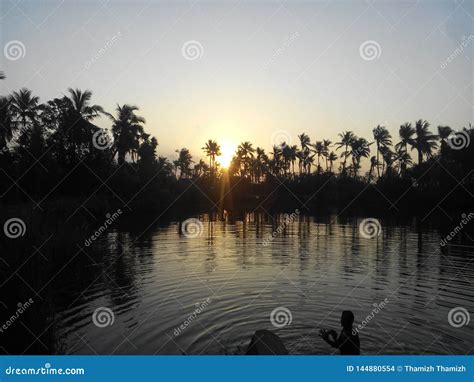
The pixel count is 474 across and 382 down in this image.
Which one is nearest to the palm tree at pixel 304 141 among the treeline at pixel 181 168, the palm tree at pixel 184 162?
the treeline at pixel 181 168

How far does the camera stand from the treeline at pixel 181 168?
3481cm

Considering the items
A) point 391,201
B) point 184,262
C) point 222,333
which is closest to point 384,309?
point 222,333

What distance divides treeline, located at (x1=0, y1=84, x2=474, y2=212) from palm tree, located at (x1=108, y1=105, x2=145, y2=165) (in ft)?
0.50

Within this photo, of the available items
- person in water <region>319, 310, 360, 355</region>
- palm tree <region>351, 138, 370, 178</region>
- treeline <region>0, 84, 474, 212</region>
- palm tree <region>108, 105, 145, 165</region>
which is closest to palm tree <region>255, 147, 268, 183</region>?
treeline <region>0, 84, 474, 212</region>

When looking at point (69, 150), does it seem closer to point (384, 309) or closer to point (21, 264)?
point (21, 264)

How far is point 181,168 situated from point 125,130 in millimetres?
57142

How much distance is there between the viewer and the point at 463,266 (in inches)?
698

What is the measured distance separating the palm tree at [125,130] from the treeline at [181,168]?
0.15 metres

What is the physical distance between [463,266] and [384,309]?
8.51 metres

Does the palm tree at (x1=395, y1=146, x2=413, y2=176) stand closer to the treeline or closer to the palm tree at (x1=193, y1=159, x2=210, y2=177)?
the treeline

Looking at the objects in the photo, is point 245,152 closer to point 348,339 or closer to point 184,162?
point 184,162

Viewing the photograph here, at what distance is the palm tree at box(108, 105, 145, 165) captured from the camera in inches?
2179

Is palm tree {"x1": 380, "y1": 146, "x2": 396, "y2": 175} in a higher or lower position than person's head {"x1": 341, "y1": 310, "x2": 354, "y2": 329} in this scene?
higher

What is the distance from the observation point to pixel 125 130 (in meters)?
56.3
